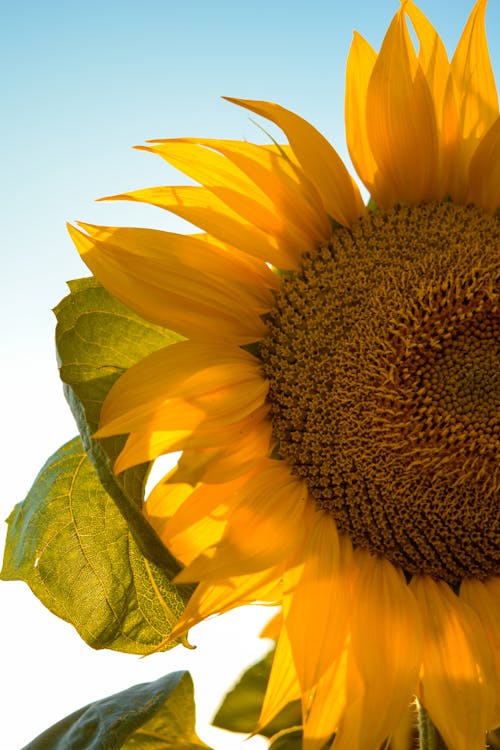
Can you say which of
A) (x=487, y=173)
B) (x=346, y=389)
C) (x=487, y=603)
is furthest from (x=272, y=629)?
(x=487, y=173)

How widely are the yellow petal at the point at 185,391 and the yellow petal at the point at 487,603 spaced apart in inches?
19.9

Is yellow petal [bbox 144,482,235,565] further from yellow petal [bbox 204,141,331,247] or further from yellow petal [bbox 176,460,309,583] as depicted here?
yellow petal [bbox 204,141,331,247]

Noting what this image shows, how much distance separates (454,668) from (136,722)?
543 millimetres

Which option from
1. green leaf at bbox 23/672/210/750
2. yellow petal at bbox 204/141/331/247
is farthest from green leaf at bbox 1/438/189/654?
yellow petal at bbox 204/141/331/247

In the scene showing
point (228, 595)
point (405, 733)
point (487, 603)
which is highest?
point (228, 595)

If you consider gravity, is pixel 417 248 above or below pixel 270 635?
above

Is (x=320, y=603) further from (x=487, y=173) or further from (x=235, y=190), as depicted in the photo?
(x=487, y=173)

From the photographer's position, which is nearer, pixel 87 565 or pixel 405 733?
pixel 87 565

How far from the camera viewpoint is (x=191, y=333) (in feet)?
5.17

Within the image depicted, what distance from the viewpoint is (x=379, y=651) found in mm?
1575

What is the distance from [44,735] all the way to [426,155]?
4.17 ft

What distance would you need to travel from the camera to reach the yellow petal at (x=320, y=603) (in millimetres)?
1513

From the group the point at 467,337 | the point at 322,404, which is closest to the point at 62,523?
the point at 322,404

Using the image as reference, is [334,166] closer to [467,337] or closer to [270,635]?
[467,337]
